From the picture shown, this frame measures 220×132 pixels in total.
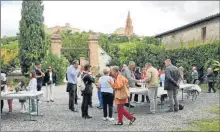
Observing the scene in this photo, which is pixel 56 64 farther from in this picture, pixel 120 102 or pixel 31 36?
pixel 120 102

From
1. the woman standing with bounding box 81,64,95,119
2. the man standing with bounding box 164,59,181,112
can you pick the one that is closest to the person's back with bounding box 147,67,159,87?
the man standing with bounding box 164,59,181,112

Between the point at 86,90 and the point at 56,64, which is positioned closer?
the point at 86,90

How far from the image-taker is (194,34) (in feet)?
110

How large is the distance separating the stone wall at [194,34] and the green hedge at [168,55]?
80.1 inches

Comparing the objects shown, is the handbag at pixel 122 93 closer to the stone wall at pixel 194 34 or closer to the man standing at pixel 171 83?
the man standing at pixel 171 83

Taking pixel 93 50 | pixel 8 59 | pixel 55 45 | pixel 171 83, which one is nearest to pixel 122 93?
pixel 171 83

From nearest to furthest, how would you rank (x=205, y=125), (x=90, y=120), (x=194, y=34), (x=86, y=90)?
1. (x=205, y=125)
2. (x=90, y=120)
3. (x=86, y=90)
4. (x=194, y=34)

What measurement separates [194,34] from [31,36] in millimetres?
13985

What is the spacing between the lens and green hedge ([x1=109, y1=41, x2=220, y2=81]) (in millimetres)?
26469

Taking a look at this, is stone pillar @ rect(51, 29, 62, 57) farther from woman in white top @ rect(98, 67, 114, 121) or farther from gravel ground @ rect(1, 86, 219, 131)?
woman in white top @ rect(98, 67, 114, 121)

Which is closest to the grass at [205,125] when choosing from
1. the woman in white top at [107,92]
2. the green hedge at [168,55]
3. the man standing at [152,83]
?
the man standing at [152,83]

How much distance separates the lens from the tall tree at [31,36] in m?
30.9

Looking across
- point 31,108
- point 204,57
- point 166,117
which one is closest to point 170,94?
point 166,117

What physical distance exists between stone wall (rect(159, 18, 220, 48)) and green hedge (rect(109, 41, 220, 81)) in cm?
203
